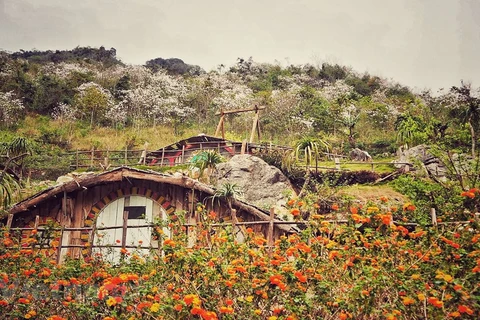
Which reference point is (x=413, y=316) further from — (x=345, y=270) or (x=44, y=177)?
(x=44, y=177)

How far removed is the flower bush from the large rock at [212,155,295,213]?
1315cm

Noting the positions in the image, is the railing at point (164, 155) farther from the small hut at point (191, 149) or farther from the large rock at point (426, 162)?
the large rock at point (426, 162)

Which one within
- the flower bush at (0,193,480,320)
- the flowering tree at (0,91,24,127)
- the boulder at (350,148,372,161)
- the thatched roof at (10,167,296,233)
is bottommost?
the flower bush at (0,193,480,320)

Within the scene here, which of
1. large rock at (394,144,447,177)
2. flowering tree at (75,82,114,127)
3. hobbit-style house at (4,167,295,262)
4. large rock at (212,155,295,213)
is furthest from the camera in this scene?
flowering tree at (75,82,114,127)

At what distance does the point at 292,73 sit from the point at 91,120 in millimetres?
29989

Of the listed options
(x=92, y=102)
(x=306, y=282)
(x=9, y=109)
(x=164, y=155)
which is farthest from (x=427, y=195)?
(x=9, y=109)

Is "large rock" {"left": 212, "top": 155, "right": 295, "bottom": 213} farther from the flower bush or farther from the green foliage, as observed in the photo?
the flower bush

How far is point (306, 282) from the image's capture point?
378 cm

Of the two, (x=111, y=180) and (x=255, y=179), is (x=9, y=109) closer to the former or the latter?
(x=255, y=179)

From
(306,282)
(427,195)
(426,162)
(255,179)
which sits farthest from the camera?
(426,162)

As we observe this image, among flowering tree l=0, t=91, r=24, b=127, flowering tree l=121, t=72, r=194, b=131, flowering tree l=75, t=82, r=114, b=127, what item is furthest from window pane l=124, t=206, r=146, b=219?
flowering tree l=0, t=91, r=24, b=127

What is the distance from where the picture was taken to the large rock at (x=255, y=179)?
17938 millimetres

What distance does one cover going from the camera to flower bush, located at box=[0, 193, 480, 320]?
329 cm

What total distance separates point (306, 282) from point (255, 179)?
14.8 metres
